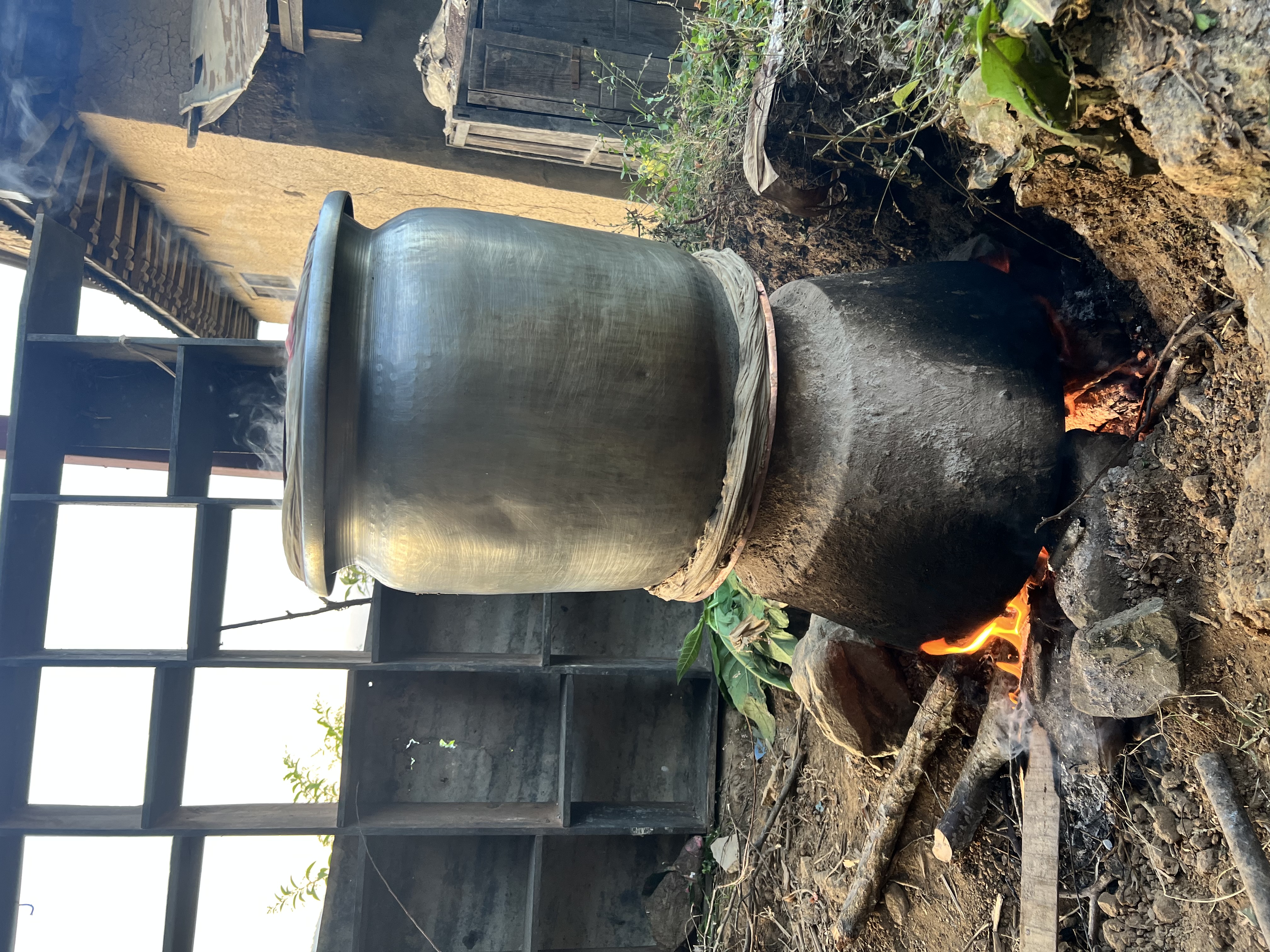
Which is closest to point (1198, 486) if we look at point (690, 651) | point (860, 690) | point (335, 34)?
point (860, 690)

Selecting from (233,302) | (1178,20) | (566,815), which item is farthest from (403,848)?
(233,302)

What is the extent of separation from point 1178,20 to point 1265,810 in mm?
1380

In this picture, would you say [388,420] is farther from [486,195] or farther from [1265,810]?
[486,195]

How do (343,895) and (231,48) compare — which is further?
(231,48)

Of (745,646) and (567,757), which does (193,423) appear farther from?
(745,646)

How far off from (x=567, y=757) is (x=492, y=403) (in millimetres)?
2833

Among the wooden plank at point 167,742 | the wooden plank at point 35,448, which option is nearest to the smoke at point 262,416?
the wooden plank at point 35,448

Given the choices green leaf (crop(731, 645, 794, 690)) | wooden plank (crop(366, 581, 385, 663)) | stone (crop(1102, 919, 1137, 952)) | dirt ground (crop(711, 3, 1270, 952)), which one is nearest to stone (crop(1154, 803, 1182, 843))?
dirt ground (crop(711, 3, 1270, 952))

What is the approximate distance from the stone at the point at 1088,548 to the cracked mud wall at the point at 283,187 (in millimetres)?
3593

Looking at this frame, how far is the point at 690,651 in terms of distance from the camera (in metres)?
4.10

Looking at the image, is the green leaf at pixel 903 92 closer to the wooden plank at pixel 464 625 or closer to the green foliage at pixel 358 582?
the wooden plank at pixel 464 625

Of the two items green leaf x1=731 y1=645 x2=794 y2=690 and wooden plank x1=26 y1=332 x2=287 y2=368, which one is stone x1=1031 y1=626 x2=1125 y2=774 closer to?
green leaf x1=731 y1=645 x2=794 y2=690

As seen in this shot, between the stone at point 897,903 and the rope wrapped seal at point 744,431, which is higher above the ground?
the rope wrapped seal at point 744,431

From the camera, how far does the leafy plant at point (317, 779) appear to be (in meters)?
4.75
